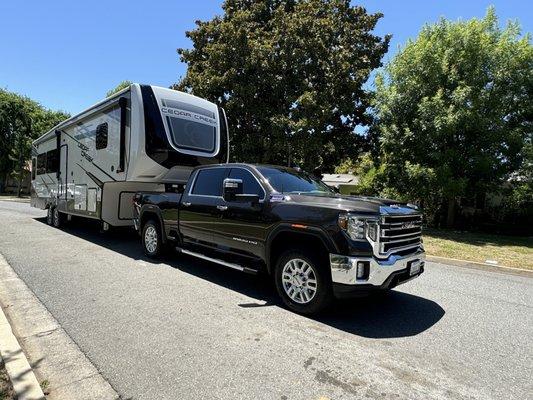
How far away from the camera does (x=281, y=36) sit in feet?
60.3

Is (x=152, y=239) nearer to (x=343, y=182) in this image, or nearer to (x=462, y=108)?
(x=462, y=108)

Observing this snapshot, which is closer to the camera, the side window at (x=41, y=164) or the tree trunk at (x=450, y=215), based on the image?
the side window at (x=41, y=164)

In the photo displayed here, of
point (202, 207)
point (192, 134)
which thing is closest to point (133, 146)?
point (192, 134)

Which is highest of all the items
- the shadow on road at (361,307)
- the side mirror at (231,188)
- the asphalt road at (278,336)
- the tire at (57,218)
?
the side mirror at (231,188)

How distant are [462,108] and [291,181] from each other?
1064 cm

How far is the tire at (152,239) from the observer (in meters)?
8.15

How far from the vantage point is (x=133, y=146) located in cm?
856

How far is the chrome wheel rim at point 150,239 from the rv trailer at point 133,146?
1.18 m

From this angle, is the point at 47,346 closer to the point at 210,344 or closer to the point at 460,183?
the point at 210,344

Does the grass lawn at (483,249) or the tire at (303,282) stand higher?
the tire at (303,282)

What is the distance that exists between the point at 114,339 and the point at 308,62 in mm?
16390

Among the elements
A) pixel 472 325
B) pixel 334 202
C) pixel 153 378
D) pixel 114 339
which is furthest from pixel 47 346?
pixel 472 325

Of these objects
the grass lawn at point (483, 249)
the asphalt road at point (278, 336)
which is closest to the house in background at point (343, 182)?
the grass lawn at point (483, 249)

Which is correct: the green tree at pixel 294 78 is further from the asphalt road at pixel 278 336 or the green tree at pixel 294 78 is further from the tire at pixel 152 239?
the asphalt road at pixel 278 336
